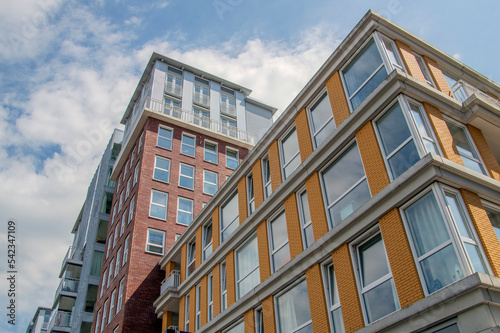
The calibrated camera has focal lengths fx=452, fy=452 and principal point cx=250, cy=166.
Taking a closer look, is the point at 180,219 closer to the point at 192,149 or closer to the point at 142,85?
the point at 192,149

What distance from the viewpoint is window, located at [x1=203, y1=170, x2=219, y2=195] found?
113 ft

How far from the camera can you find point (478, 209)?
10555 mm

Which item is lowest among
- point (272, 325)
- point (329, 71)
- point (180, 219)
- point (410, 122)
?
point (272, 325)

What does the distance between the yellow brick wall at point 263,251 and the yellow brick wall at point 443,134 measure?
7.20 meters

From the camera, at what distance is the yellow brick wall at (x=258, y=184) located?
1781 centimetres

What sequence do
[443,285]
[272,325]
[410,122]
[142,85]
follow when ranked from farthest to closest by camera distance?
[142,85]
[272,325]
[410,122]
[443,285]

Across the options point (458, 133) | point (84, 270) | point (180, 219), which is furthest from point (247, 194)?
point (84, 270)

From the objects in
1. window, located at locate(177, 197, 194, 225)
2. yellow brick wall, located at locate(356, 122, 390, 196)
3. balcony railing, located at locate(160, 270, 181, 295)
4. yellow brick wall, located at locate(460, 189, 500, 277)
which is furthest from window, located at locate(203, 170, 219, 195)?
yellow brick wall, located at locate(460, 189, 500, 277)

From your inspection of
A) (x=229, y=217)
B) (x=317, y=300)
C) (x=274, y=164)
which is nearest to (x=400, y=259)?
(x=317, y=300)

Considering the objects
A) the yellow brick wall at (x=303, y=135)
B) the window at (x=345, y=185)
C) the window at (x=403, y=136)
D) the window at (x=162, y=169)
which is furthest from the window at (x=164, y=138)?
the window at (x=403, y=136)

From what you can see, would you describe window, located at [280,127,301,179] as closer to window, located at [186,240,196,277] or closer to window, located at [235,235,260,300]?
window, located at [235,235,260,300]

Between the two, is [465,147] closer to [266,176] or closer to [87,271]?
[266,176]

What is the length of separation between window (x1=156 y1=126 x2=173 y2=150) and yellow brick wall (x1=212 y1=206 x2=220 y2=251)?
15.2m

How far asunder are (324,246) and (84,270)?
32.8 m
